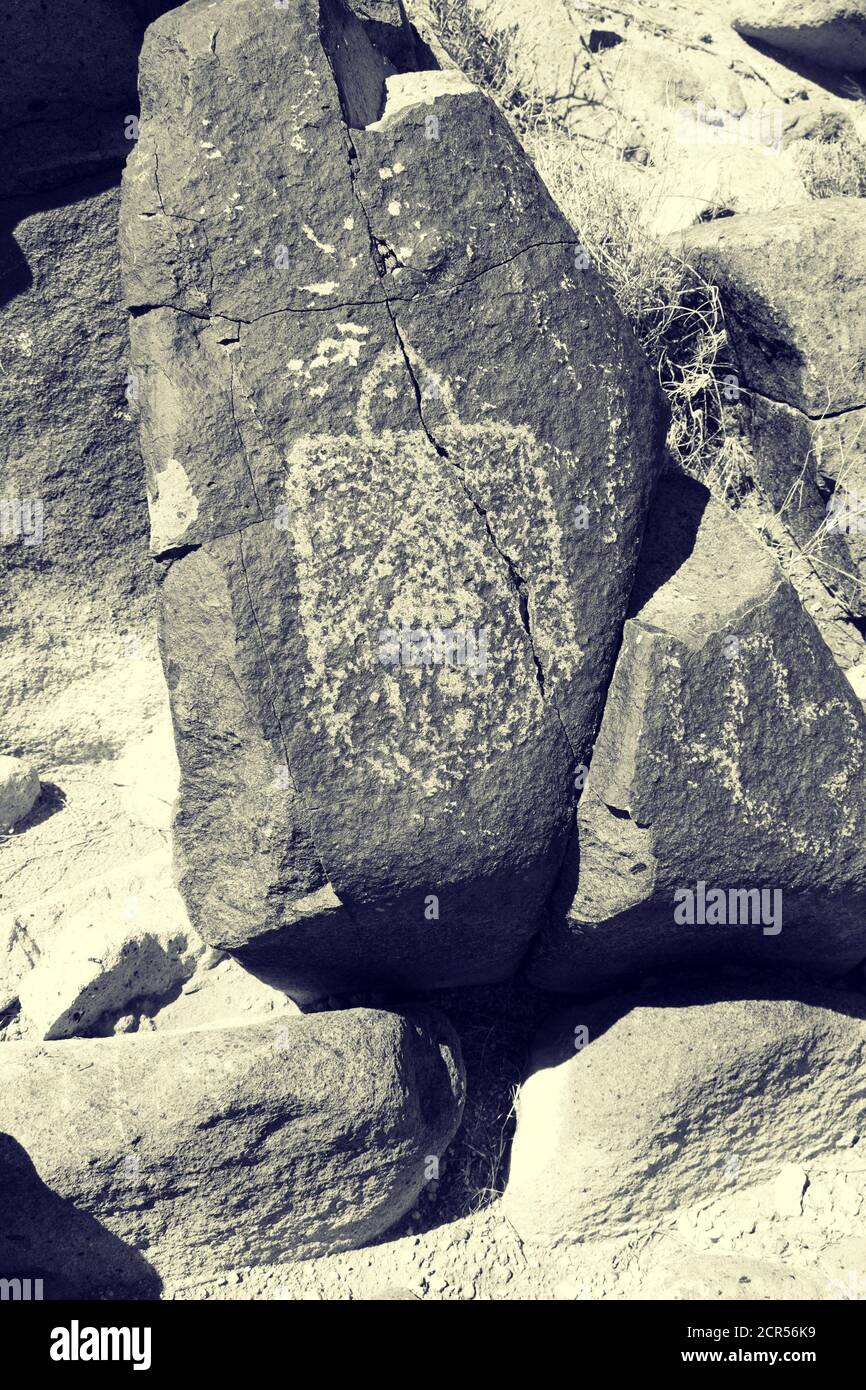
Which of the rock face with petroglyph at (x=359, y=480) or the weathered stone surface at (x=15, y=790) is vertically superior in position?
the rock face with petroglyph at (x=359, y=480)

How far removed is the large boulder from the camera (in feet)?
12.4

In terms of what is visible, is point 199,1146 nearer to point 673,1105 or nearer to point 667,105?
point 673,1105

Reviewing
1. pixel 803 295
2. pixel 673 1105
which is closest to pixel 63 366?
pixel 803 295

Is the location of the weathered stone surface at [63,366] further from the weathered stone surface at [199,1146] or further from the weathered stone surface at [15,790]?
the weathered stone surface at [199,1146]

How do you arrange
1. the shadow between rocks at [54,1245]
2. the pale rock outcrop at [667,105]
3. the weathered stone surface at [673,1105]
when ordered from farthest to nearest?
the pale rock outcrop at [667,105]
the weathered stone surface at [673,1105]
the shadow between rocks at [54,1245]

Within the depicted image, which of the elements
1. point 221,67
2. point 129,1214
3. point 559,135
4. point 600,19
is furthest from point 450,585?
point 600,19

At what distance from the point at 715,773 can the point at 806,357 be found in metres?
1.30

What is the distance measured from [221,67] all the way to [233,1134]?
7.77 ft

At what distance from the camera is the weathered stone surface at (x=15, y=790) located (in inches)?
148

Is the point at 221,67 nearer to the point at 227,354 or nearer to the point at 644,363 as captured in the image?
the point at 227,354

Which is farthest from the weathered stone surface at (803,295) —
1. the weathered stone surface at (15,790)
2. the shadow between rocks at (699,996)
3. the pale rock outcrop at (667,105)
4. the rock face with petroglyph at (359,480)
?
the weathered stone surface at (15,790)

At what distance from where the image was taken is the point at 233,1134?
3232mm

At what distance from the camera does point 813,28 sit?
4723 mm

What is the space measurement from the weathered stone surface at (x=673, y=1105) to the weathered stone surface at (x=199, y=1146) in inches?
15.4
